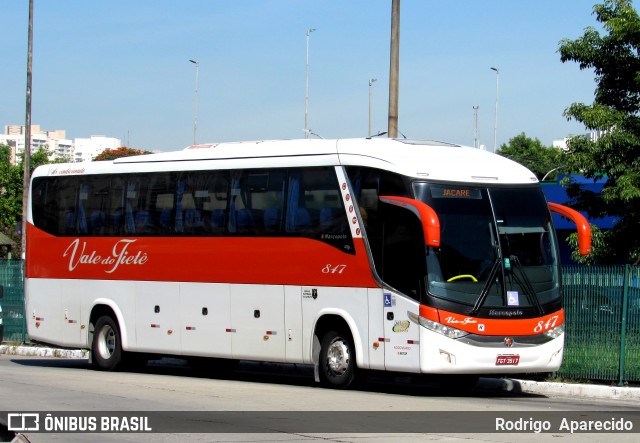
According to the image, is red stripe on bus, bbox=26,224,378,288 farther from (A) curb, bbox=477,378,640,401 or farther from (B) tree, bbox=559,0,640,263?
(B) tree, bbox=559,0,640,263

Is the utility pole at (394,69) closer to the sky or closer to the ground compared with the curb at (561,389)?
closer to the sky

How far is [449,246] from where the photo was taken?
15.8 m

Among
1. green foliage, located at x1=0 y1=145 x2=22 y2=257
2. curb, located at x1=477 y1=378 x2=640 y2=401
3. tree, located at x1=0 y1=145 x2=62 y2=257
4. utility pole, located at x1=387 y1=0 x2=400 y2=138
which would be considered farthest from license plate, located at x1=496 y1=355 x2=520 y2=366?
green foliage, located at x1=0 y1=145 x2=22 y2=257

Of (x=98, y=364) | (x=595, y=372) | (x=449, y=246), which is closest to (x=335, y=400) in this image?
(x=449, y=246)

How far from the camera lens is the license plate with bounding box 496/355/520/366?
622 inches

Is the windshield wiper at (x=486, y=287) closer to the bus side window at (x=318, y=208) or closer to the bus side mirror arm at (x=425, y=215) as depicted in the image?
the bus side mirror arm at (x=425, y=215)

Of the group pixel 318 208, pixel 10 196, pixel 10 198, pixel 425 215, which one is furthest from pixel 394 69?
pixel 10 196

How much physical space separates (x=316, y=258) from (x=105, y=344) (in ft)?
20.5

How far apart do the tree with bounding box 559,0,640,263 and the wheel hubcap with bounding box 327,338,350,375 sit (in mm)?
9616

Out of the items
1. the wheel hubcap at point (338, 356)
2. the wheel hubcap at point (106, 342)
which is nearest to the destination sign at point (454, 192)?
the wheel hubcap at point (338, 356)

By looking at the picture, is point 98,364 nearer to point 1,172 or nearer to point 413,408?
point 413,408

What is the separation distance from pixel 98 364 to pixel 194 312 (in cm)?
305

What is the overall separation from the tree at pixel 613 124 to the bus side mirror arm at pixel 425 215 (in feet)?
32.1

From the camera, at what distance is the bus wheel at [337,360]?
1703 centimetres
